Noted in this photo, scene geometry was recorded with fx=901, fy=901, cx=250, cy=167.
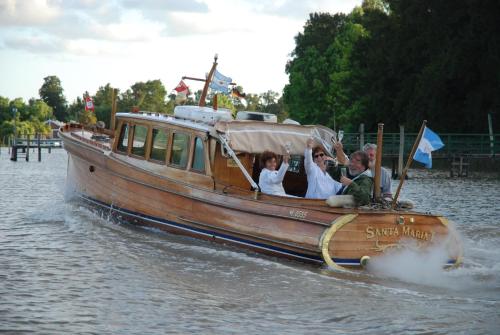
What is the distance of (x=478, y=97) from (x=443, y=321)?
46762 millimetres

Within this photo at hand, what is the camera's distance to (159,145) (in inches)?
690

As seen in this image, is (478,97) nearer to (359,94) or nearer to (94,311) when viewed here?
(359,94)

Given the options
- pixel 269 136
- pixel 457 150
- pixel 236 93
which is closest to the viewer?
pixel 269 136

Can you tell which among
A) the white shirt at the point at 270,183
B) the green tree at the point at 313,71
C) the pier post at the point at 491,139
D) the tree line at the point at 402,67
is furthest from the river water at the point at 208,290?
the green tree at the point at 313,71

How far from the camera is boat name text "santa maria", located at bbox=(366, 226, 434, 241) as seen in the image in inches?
526

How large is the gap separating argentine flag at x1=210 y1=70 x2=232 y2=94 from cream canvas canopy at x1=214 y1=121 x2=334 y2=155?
3842mm

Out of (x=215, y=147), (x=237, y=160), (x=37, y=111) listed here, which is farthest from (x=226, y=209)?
(x=37, y=111)

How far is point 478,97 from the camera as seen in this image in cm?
5569

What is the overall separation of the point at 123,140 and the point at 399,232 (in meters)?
7.22

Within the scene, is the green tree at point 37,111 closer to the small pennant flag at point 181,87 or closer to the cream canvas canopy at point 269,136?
the small pennant flag at point 181,87

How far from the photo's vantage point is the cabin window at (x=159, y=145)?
17312 millimetres

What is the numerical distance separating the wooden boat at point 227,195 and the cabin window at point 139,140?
0.07 feet

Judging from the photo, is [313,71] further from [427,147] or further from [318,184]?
[427,147]

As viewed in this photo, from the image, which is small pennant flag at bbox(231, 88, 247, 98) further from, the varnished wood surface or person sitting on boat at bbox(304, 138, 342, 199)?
person sitting on boat at bbox(304, 138, 342, 199)
